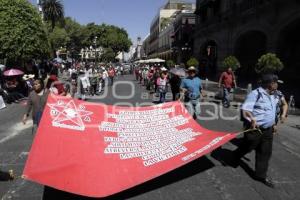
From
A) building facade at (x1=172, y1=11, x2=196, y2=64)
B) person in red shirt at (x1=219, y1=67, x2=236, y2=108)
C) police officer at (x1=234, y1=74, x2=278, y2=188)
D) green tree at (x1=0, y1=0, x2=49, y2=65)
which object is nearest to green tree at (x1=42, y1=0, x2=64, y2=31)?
building facade at (x1=172, y1=11, x2=196, y2=64)

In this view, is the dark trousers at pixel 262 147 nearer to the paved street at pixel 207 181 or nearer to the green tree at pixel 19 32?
the paved street at pixel 207 181

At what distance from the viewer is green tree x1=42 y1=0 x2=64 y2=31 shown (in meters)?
69.6

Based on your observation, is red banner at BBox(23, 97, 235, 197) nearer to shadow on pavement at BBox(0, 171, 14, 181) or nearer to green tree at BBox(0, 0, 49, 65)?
shadow on pavement at BBox(0, 171, 14, 181)

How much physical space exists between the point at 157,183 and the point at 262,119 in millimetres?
2024

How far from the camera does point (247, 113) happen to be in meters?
6.54

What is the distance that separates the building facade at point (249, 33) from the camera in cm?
2700

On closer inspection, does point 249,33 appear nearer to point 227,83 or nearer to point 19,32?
point 227,83

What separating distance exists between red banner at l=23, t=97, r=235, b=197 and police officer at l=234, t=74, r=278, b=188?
0.56 metres

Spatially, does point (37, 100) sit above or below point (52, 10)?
below

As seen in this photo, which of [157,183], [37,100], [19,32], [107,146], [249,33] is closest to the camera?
[107,146]

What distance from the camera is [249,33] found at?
33.8 metres

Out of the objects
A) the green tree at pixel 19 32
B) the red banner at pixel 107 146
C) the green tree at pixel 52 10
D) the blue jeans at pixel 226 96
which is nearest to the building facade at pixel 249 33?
the blue jeans at pixel 226 96

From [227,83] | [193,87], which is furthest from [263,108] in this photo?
[227,83]

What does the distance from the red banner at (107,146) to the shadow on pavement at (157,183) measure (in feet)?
1.34
